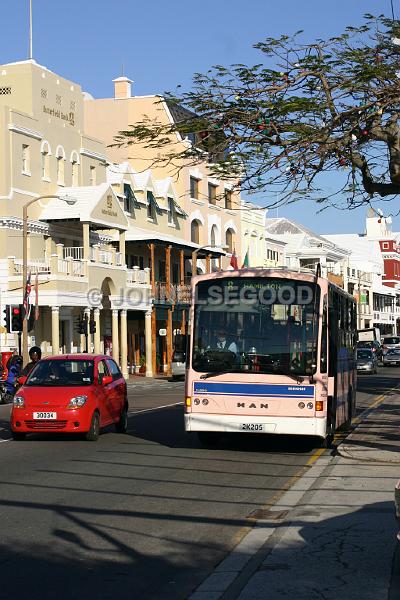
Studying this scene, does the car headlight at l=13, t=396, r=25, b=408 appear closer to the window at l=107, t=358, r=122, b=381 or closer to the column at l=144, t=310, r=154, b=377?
the window at l=107, t=358, r=122, b=381

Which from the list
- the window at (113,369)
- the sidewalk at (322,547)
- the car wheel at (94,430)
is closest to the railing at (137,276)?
the window at (113,369)

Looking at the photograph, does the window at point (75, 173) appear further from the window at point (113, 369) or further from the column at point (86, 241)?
the window at point (113, 369)

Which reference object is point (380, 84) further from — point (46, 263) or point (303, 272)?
point (46, 263)

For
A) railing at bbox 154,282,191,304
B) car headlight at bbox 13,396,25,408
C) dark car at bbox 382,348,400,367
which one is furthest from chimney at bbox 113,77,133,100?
car headlight at bbox 13,396,25,408

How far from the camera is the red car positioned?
1855cm

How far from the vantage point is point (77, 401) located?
1872 cm

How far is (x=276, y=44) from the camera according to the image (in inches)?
520

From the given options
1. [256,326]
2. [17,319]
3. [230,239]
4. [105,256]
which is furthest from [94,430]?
[230,239]

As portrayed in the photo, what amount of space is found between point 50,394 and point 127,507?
24.8 ft

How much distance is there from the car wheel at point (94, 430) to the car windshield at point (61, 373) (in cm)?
72

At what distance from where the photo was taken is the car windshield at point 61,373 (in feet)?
64.3

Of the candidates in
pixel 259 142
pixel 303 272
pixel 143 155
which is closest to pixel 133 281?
pixel 143 155

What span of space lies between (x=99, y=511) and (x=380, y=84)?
6.62 m

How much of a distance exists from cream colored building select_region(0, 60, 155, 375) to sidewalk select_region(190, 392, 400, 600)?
3402 cm
